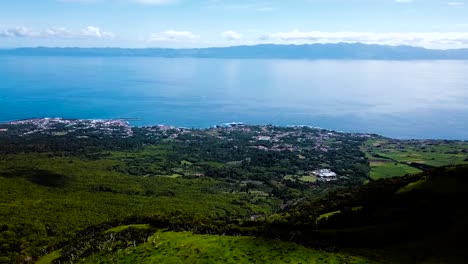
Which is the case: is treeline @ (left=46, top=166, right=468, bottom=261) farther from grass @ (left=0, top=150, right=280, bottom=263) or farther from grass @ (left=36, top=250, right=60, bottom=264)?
grass @ (left=0, top=150, right=280, bottom=263)

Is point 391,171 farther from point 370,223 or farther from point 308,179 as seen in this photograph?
point 370,223

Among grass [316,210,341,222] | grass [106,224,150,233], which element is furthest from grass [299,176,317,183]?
grass [106,224,150,233]

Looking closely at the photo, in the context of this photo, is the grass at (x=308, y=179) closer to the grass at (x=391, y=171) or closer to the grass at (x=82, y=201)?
the grass at (x=391, y=171)

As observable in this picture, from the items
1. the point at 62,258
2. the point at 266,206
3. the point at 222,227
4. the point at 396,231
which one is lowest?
the point at 266,206

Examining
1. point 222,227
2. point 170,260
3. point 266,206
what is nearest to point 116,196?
point 266,206

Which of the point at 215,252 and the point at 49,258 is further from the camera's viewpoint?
the point at 49,258

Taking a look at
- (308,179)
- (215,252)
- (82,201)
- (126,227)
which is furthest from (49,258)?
(308,179)

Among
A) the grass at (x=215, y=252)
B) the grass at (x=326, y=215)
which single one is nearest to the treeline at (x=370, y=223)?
the grass at (x=326, y=215)

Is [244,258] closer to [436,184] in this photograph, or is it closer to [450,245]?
[450,245]
